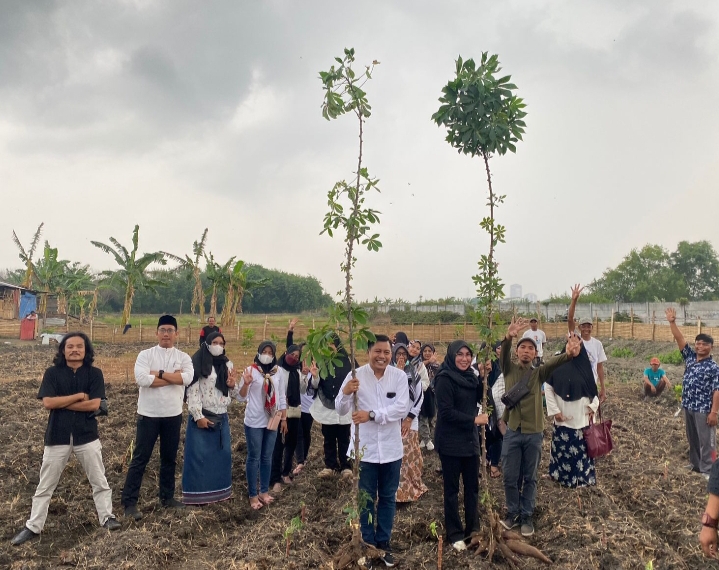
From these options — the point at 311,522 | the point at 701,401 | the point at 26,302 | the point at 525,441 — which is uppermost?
the point at 26,302

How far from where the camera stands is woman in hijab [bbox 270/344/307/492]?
5.92 metres

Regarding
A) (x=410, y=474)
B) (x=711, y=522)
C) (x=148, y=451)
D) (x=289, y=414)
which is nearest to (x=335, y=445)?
(x=289, y=414)

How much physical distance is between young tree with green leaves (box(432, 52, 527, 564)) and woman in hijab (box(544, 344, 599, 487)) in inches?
52.3

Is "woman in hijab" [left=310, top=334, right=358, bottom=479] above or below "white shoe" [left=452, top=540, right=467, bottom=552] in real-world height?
above

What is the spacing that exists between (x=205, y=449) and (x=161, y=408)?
611 mm

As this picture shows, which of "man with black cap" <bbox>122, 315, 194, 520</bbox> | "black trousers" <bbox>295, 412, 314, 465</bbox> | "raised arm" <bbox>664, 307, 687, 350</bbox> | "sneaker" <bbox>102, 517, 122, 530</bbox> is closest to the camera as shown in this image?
"sneaker" <bbox>102, 517, 122, 530</bbox>

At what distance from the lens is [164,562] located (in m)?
4.12

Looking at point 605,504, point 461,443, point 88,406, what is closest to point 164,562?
point 88,406

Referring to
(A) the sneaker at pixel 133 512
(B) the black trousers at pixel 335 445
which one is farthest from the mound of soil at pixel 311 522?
(B) the black trousers at pixel 335 445

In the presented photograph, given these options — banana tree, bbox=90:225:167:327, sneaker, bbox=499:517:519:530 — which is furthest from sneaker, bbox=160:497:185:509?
banana tree, bbox=90:225:167:327

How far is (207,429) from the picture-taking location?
5.23 metres

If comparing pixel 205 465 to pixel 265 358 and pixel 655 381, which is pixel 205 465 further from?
pixel 655 381

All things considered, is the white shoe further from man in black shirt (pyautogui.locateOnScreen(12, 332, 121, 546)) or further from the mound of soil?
man in black shirt (pyautogui.locateOnScreen(12, 332, 121, 546))

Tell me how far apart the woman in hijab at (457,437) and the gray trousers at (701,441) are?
11.6 ft
